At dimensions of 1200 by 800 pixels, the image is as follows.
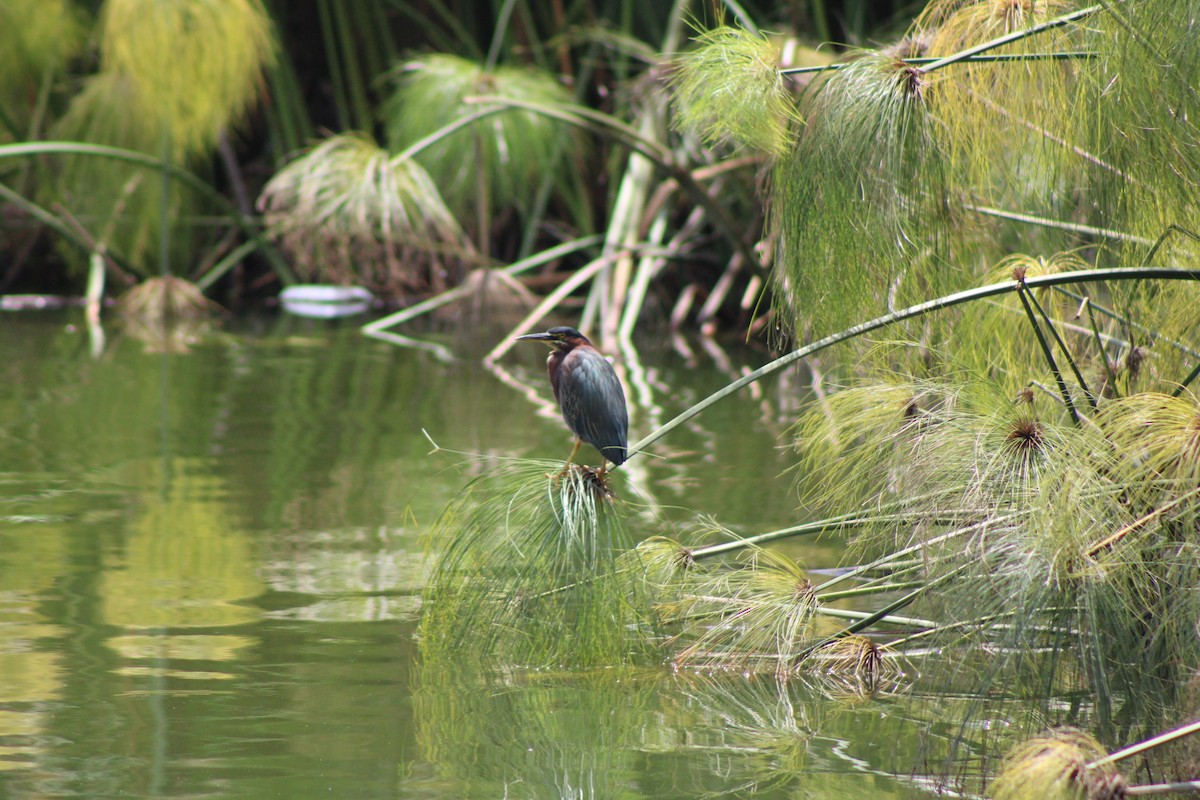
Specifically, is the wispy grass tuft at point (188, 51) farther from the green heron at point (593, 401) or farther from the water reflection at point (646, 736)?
the water reflection at point (646, 736)

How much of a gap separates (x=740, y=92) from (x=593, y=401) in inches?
29.7

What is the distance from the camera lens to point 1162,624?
241cm

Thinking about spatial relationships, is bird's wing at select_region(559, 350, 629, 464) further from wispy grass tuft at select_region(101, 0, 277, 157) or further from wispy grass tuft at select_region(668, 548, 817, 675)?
wispy grass tuft at select_region(101, 0, 277, 157)

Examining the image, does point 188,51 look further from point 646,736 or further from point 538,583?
point 646,736

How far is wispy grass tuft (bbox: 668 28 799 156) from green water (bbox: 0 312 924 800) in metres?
0.88

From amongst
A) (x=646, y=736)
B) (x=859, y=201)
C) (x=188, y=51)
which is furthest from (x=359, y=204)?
(x=646, y=736)

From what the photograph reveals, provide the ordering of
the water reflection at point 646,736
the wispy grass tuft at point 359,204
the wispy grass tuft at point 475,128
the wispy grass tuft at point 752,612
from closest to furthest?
the water reflection at point 646,736 → the wispy grass tuft at point 752,612 → the wispy grass tuft at point 359,204 → the wispy grass tuft at point 475,128

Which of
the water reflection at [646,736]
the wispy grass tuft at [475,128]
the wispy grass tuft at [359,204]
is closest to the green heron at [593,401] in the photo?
the water reflection at [646,736]

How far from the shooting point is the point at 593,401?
3291mm

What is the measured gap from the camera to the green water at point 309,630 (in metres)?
2.71

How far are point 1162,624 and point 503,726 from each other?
1.24 m

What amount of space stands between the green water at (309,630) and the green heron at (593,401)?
0.27m

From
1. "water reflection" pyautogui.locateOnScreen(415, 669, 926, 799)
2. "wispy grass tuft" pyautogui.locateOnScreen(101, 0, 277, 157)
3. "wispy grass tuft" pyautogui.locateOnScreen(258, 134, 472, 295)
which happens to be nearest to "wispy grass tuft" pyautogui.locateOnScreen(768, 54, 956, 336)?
"water reflection" pyautogui.locateOnScreen(415, 669, 926, 799)

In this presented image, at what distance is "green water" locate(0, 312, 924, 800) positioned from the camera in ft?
8.89
